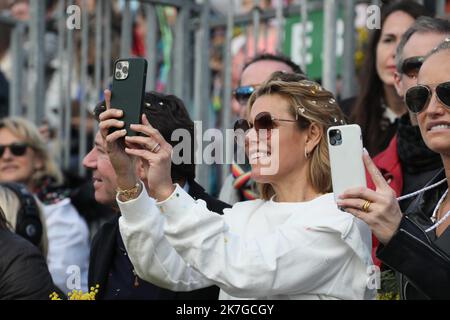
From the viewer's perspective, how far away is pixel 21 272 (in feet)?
12.6

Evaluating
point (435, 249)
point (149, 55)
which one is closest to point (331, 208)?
point (435, 249)

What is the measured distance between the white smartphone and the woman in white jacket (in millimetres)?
247

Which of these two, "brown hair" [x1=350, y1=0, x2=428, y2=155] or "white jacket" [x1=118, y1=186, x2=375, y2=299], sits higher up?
"brown hair" [x1=350, y1=0, x2=428, y2=155]

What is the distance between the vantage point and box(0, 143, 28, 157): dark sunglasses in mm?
5996

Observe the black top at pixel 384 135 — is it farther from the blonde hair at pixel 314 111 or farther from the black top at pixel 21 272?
the black top at pixel 21 272

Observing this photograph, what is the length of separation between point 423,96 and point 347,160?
440mm

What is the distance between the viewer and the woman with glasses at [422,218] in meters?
2.72

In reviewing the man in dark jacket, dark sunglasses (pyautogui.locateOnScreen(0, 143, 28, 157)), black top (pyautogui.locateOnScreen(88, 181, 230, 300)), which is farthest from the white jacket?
dark sunglasses (pyautogui.locateOnScreen(0, 143, 28, 157))

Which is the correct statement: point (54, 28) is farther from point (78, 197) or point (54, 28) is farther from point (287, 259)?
point (287, 259)

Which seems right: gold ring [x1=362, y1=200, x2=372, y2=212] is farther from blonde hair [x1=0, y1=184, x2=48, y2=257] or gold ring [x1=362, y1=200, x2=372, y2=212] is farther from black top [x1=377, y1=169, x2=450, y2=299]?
blonde hair [x1=0, y1=184, x2=48, y2=257]

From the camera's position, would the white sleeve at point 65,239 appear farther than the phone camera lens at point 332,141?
Yes

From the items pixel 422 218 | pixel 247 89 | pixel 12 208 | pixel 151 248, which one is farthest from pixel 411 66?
pixel 12 208

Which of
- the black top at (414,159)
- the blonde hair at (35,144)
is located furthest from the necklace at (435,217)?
the blonde hair at (35,144)

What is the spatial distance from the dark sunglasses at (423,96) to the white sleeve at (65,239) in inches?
118
